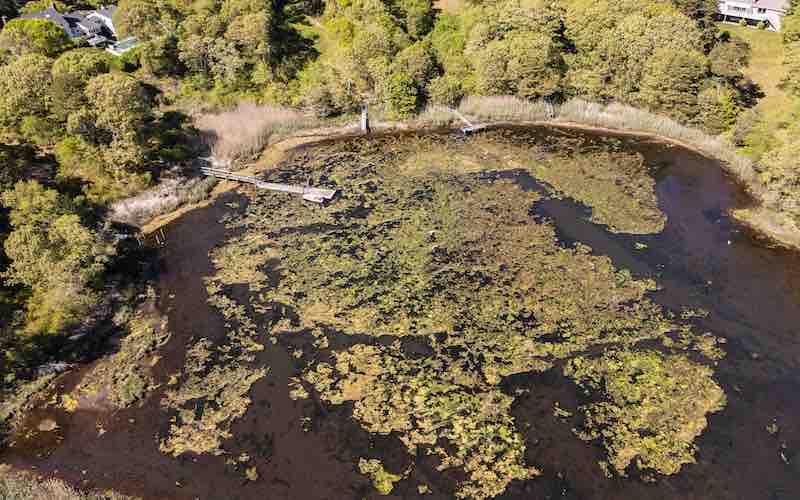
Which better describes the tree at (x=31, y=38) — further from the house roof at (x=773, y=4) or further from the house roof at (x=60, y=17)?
the house roof at (x=773, y=4)

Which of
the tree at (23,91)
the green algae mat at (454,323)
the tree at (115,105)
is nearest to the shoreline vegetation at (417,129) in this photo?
the tree at (115,105)

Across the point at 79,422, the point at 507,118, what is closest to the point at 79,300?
the point at 79,422

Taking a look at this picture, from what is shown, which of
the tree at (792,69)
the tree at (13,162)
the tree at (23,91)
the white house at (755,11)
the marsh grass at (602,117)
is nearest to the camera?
the tree at (13,162)

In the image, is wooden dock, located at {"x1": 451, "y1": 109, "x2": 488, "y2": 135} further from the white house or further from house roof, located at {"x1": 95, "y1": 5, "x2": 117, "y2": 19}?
house roof, located at {"x1": 95, "y1": 5, "x2": 117, "y2": 19}

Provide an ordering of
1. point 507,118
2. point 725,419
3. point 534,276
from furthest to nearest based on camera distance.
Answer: point 507,118, point 534,276, point 725,419

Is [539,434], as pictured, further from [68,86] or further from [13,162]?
[68,86]

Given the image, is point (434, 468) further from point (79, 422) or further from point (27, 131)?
point (27, 131)
